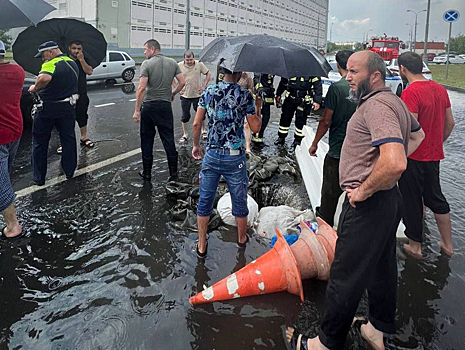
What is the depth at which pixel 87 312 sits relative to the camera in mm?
2820

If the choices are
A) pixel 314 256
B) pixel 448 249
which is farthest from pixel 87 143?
pixel 448 249

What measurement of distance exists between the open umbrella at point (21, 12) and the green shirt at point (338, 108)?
3936 millimetres

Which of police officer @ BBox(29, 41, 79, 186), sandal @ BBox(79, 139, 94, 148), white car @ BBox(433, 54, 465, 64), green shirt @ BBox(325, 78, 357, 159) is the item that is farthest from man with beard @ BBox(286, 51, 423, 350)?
white car @ BBox(433, 54, 465, 64)

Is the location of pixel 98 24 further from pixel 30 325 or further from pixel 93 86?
pixel 30 325

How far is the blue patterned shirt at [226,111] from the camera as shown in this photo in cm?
339

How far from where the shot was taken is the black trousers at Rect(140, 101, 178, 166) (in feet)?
17.4

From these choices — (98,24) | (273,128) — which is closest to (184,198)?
(273,128)

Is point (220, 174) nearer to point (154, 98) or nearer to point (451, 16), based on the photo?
point (154, 98)

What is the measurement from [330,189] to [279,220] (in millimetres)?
652

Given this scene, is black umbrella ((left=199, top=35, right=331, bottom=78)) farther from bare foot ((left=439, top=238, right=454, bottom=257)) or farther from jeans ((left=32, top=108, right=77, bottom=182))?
jeans ((left=32, top=108, right=77, bottom=182))

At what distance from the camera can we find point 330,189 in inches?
158

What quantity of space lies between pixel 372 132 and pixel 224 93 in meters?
1.63

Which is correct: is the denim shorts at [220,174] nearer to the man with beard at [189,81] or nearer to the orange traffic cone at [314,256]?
the orange traffic cone at [314,256]

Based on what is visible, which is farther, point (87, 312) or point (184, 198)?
point (184, 198)
